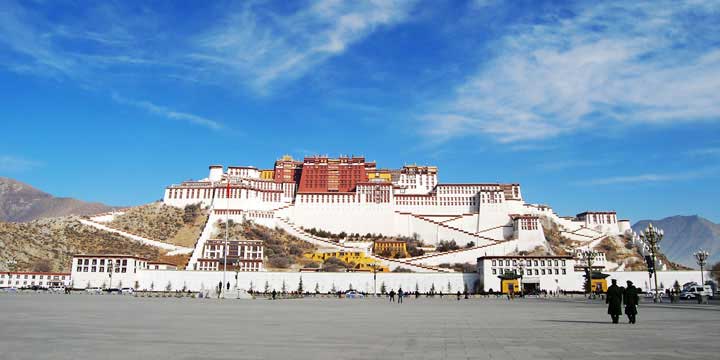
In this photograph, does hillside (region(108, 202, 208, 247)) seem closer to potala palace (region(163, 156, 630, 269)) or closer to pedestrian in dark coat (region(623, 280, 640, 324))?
potala palace (region(163, 156, 630, 269))

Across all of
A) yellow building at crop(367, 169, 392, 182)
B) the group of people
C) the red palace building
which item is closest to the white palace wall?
the red palace building

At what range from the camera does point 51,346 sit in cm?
913

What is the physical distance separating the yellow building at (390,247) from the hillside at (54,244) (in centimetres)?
3648

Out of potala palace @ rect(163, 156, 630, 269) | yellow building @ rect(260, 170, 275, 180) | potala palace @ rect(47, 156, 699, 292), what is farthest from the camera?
yellow building @ rect(260, 170, 275, 180)

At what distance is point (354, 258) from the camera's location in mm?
84062

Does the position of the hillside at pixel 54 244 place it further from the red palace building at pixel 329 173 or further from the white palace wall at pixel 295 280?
the red palace building at pixel 329 173

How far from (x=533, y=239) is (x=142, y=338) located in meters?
89.9

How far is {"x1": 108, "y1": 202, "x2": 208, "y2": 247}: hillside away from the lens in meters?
95.4

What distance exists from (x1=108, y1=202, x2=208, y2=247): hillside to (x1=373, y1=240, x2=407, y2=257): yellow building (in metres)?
31.5

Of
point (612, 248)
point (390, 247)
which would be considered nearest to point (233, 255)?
point (390, 247)

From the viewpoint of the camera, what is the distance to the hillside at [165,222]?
313 ft

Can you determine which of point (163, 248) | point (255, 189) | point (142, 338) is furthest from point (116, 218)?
point (142, 338)

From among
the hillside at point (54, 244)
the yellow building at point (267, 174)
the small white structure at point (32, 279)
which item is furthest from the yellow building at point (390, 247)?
the small white structure at point (32, 279)

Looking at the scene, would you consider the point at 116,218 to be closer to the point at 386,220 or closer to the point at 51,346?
the point at 386,220
